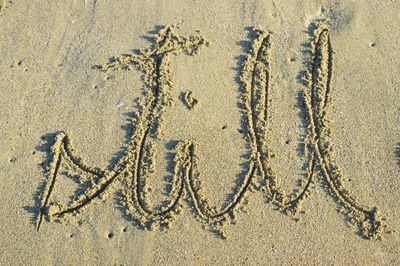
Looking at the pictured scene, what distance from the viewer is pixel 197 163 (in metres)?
3.29

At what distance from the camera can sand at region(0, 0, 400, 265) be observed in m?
3.08

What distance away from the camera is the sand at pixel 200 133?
3.08 meters

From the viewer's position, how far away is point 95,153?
3.38m

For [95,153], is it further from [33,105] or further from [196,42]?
[196,42]

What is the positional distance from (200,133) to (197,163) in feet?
0.73

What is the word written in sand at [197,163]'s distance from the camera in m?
3.14

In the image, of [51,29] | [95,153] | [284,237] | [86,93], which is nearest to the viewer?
[284,237]

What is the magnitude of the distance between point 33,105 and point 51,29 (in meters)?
0.69

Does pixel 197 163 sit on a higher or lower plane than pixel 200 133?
lower

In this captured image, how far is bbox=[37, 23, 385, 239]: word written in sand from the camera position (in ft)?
10.3

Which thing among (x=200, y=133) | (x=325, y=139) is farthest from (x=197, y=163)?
(x=325, y=139)

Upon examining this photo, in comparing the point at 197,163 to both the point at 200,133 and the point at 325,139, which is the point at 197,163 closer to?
the point at 200,133

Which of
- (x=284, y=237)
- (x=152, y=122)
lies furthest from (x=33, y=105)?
(x=284, y=237)

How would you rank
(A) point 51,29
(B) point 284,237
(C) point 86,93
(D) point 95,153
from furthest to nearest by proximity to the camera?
(A) point 51,29, (C) point 86,93, (D) point 95,153, (B) point 284,237
